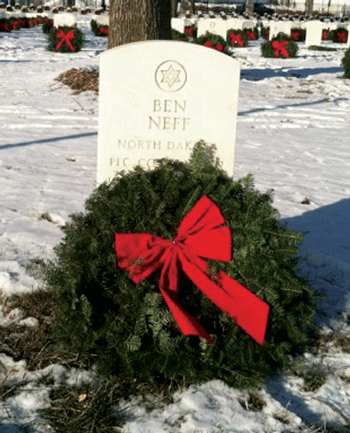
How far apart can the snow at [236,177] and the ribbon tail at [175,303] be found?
0.26 metres

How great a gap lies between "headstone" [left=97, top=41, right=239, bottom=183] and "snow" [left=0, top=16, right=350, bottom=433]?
1.00 meters

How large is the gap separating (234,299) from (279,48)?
18070 millimetres

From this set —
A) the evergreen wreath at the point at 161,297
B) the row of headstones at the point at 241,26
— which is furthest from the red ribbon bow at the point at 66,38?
the evergreen wreath at the point at 161,297

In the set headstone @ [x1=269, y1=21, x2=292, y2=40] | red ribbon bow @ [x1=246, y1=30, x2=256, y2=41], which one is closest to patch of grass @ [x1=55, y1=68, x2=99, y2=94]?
headstone @ [x1=269, y1=21, x2=292, y2=40]

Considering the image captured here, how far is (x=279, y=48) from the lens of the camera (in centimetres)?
1967

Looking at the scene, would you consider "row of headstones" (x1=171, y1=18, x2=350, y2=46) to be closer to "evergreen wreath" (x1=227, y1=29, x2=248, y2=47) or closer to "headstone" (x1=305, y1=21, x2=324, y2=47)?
"headstone" (x1=305, y1=21, x2=324, y2=47)

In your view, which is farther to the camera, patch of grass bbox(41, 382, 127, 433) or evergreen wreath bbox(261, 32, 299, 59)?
evergreen wreath bbox(261, 32, 299, 59)

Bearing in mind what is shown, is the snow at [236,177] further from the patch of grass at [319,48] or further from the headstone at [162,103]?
the patch of grass at [319,48]

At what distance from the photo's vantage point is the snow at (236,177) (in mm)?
2562

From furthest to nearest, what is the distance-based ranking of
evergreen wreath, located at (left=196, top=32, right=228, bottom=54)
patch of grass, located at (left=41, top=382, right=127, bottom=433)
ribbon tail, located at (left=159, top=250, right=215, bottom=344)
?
evergreen wreath, located at (left=196, top=32, right=228, bottom=54), ribbon tail, located at (left=159, top=250, right=215, bottom=344), patch of grass, located at (left=41, top=382, right=127, bottom=433)

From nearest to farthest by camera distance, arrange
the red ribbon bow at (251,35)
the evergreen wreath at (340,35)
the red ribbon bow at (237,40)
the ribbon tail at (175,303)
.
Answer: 1. the ribbon tail at (175,303)
2. the red ribbon bow at (237,40)
3. the red ribbon bow at (251,35)
4. the evergreen wreath at (340,35)

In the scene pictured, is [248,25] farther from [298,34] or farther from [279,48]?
[279,48]

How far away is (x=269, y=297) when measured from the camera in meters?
2.85

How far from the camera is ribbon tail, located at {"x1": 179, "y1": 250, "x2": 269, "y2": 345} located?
2797mm
